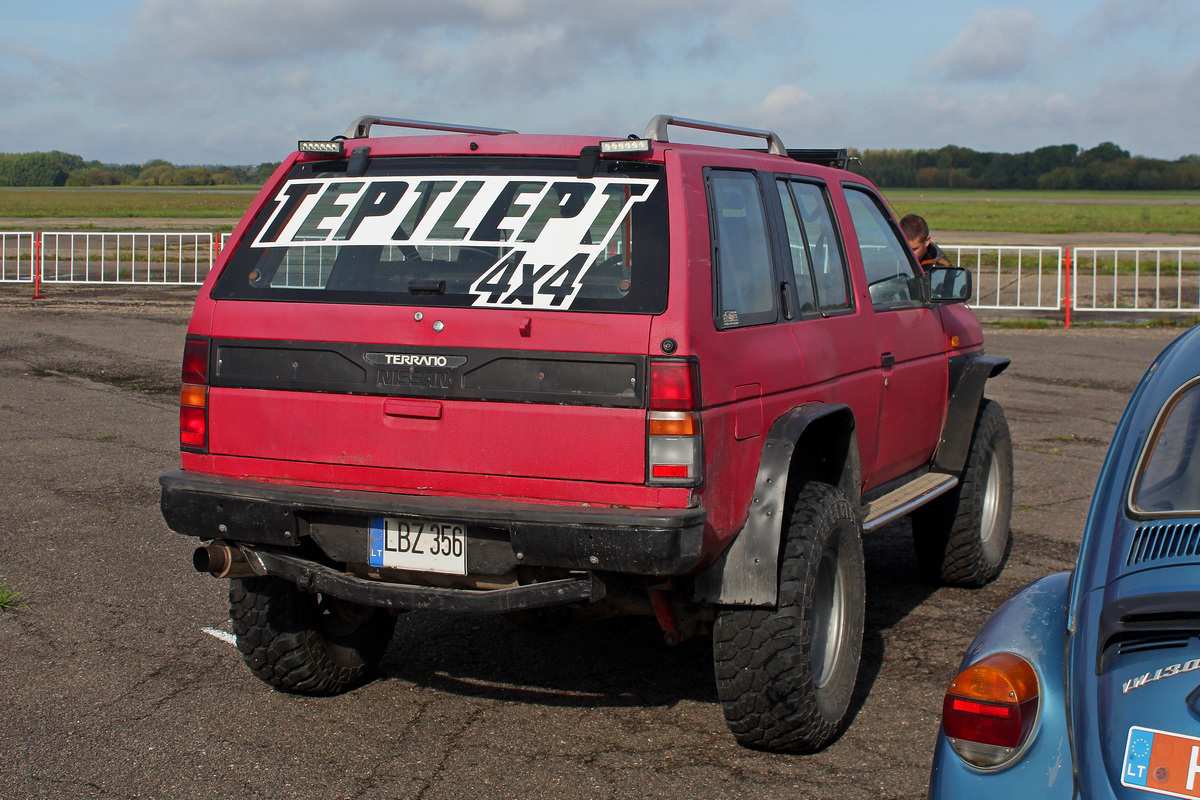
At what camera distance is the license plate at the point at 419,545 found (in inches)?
142

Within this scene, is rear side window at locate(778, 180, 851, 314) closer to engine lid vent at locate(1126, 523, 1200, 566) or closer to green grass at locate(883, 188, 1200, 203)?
engine lid vent at locate(1126, 523, 1200, 566)

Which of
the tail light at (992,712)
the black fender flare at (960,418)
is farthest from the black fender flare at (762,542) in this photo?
the black fender flare at (960,418)

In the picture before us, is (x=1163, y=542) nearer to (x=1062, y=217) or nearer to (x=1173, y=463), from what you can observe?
(x=1173, y=463)

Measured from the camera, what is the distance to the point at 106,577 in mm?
5812

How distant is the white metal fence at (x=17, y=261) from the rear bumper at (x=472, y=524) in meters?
20.3

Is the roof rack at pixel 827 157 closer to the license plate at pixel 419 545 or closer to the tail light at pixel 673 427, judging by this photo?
the tail light at pixel 673 427

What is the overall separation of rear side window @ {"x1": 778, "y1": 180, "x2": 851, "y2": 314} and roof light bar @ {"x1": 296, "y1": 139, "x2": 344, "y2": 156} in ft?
5.54

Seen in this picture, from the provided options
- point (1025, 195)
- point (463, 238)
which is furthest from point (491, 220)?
point (1025, 195)

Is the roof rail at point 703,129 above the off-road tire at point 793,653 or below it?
above

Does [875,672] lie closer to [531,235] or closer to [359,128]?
[531,235]

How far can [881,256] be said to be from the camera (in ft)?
17.8

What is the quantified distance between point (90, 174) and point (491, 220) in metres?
Answer: 128

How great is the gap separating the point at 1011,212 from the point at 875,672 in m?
66.3

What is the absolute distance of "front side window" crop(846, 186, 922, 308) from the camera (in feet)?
17.2
